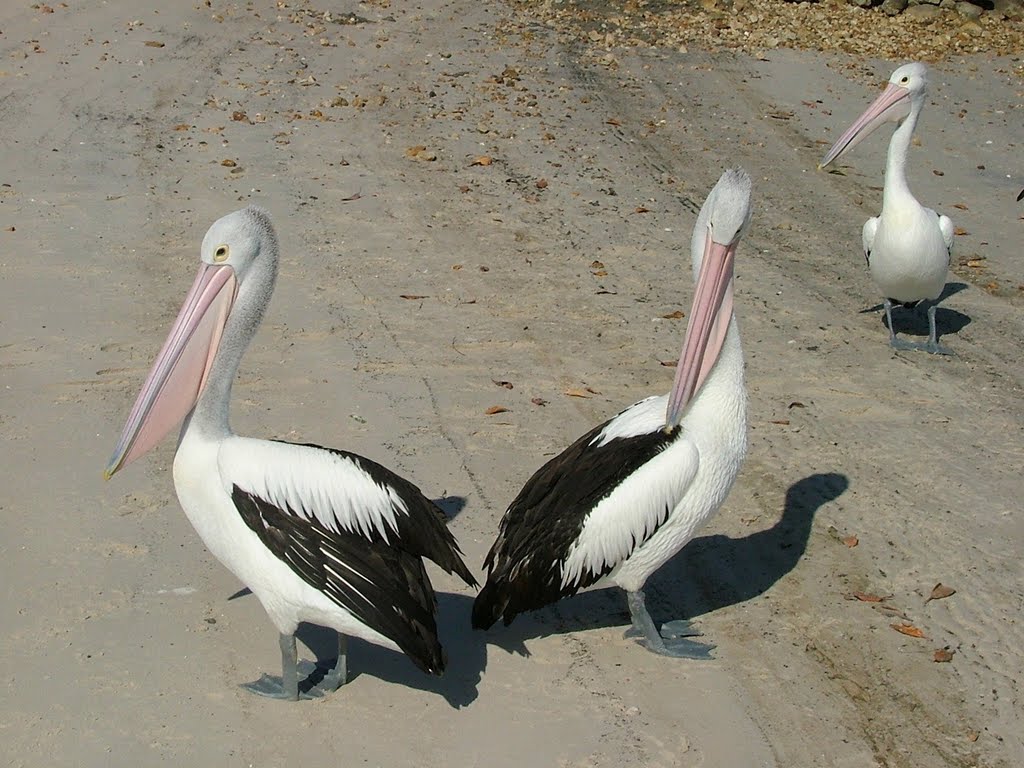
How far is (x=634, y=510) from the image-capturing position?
12.8ft

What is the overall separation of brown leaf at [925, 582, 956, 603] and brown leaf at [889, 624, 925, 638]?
7.7 inches

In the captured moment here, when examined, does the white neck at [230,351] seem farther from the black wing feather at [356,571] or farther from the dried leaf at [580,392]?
the dried leaf at [580,392]

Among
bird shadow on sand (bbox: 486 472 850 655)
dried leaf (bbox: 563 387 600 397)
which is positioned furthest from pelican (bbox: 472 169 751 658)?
dried leaf (bbox: 563 387 600 397)

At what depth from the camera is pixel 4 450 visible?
4984 mm

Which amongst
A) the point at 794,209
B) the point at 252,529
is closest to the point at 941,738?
the point at 252,529

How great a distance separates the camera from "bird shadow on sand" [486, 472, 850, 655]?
14.0ft

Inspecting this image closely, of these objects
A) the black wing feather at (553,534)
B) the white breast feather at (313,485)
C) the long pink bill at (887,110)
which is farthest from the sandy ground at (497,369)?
the long pink bill at (887,110)

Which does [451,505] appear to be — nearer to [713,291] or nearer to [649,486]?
[649,486]

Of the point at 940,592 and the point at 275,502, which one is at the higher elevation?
the point at 275,502

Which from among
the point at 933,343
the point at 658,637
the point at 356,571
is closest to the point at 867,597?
the point at 658,637

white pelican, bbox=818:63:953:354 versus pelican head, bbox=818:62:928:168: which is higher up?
pelican head, bbox=818:62:928:168

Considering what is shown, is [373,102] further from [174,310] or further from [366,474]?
[366,474]

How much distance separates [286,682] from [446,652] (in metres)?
0.54

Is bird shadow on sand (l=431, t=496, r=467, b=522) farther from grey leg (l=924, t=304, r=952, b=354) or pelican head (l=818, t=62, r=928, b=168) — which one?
pelican head (l=818, t=62, r=928, b=168)
